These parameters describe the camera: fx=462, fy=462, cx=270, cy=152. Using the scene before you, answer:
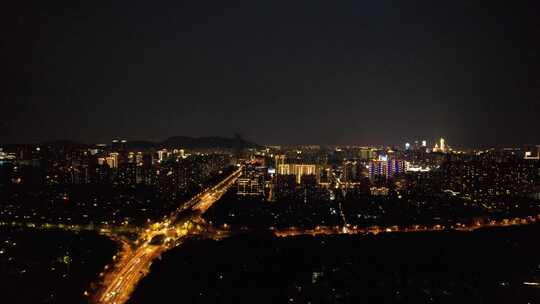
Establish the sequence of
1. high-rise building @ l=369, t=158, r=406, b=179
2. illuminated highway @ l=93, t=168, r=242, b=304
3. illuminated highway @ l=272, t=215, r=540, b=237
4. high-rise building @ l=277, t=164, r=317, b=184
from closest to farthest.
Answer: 1. illuminated highway @ l=93, t=168, r=242, b=304
2. illuminated highway @ l=272, t=215, r=540, b=237
3. high-rise building @ l=369, t=158, r=406, b=179
4. high-rise building @ l=277, t=164, r=317, b=184

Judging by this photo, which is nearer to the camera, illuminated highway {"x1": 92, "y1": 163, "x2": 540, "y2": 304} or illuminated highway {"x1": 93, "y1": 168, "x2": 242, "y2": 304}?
illuminated highway {"x1": 93, "y1": 168, "x2": 242, "y2": 304}

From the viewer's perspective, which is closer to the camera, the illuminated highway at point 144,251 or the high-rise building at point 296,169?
the illuminated highway at point 144,251

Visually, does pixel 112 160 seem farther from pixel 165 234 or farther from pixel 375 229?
pixel 375 229

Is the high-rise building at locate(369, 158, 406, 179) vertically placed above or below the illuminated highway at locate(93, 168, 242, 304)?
above

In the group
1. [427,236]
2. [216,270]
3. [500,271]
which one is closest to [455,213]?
[427,236]

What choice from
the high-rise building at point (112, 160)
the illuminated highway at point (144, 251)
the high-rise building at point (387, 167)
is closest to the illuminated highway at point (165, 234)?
the illuminated highway at point (144, 251)

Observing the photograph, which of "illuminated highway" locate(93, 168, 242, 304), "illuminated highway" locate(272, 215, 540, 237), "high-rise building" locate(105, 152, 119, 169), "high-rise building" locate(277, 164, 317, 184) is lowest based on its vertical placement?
"illuminated highway" locate(93, 168, 242, 304)

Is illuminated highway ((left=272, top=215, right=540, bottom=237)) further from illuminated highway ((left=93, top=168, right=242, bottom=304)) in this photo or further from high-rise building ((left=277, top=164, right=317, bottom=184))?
high-rise building ((left=277, top=164, right=317, bottom=184))

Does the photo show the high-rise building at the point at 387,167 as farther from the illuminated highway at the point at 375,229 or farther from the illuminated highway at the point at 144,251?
the illuminated highway at the point at 375,229

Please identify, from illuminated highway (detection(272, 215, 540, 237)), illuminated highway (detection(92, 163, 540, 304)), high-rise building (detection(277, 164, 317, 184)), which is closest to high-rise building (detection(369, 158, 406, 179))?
high-rise building (detection(277, 164, 317, 184))
